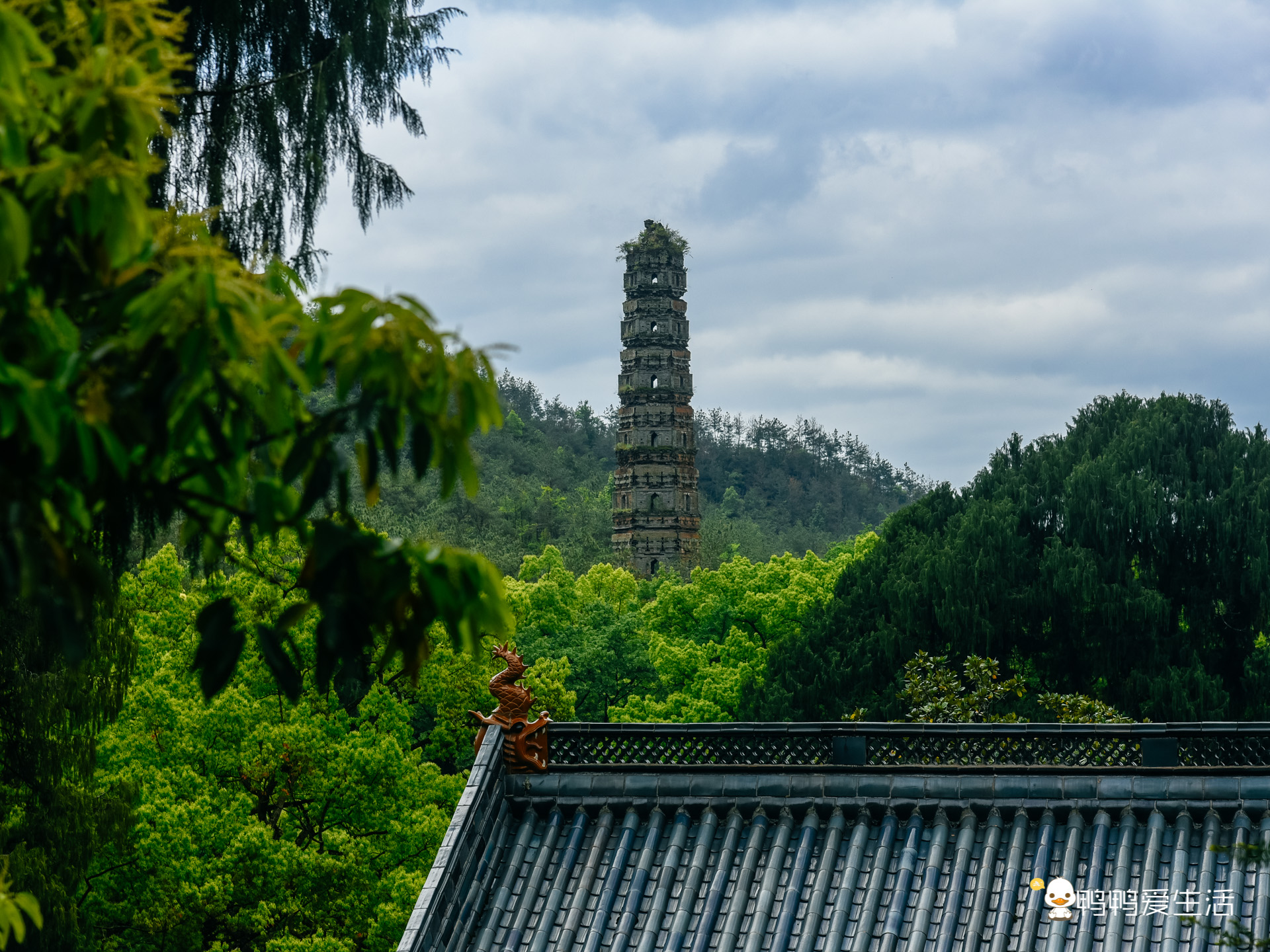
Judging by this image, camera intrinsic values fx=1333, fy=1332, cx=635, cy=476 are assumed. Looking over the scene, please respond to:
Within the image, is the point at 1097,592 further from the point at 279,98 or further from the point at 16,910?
the point at 16,910

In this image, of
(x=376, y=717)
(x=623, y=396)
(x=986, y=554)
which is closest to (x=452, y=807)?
(x=376, y=717)

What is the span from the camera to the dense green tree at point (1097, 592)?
2681 centimetres

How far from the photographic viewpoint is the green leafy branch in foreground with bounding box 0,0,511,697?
10.1 feet

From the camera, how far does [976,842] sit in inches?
383

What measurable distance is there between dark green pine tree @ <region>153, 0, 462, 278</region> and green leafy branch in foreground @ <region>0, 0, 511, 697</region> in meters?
6.09

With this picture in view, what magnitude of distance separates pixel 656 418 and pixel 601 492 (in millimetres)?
30678

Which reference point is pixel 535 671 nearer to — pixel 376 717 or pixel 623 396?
pixel 376 717

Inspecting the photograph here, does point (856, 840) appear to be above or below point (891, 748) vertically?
below

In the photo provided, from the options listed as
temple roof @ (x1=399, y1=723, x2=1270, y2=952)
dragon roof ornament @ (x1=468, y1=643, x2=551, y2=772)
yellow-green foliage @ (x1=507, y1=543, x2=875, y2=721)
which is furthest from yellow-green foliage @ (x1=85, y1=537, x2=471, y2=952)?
yellow-green foliage @ (x1=507, y1=543, x2=875, y2=721)

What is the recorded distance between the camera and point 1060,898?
29.8ft

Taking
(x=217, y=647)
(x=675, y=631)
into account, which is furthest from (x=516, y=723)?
(x=675, y=631)

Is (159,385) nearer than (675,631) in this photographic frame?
Yes

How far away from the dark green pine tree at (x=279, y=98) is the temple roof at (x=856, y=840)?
4559 mm

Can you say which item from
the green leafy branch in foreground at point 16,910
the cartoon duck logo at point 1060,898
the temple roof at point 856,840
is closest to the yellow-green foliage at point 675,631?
the temple roof at point 856,840
